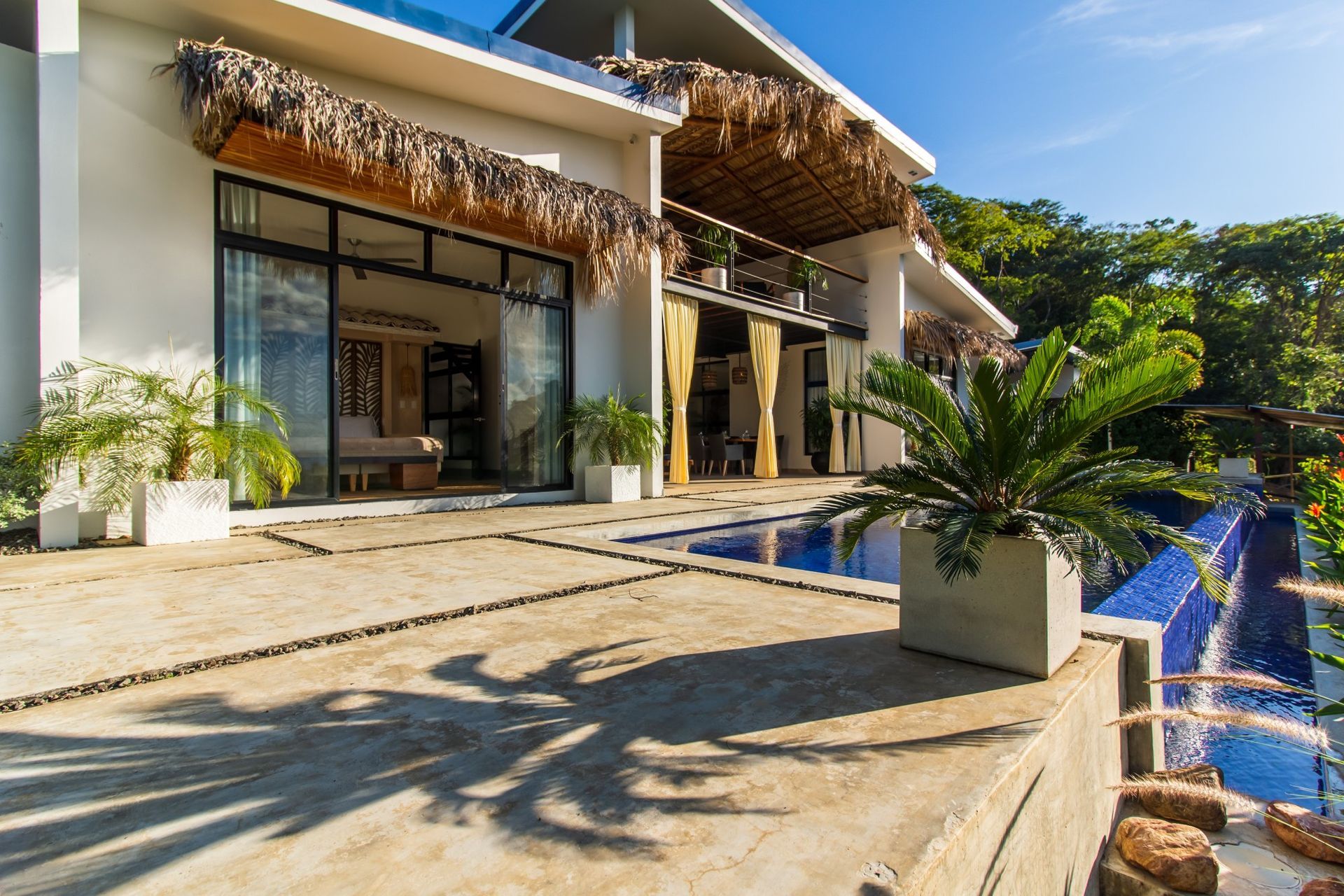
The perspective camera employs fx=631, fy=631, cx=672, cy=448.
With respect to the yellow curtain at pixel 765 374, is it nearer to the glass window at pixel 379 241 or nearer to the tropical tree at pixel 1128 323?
the glass window at pixel 379 241

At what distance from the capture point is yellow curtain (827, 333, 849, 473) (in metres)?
12.2

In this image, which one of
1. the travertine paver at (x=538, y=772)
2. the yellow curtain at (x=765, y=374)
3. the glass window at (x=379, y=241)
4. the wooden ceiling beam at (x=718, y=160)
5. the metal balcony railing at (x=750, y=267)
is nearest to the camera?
the travertine paver at (x=538, y=772)

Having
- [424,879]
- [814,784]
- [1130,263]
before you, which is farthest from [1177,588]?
[1130,263]

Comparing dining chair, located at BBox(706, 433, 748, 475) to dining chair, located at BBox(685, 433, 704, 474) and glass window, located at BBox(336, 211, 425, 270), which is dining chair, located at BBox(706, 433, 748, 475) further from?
glass window, located at BBox(336, 211, 425, 270)

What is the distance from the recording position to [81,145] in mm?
4664

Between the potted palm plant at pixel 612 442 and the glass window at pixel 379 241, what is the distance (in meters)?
2.34

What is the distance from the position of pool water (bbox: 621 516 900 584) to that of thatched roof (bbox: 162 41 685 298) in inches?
131

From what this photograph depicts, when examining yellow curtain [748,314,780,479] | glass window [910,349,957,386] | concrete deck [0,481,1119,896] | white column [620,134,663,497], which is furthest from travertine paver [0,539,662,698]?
glass window [910,349,957,386]

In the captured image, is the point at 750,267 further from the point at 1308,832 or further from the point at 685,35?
the point at 1308,832

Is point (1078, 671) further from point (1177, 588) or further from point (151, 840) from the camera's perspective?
point (151, 840)

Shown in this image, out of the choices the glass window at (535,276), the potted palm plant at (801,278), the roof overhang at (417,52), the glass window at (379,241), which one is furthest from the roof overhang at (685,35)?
the glass window at (379,241)

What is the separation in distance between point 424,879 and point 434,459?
26.1 ft

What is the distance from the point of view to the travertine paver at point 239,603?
6.95ft

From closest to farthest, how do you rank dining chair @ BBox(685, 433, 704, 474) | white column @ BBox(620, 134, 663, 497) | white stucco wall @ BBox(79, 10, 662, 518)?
white stucco wall @ BBox(79, 10, 662, 518) → white column @ BBox(620, 134, 663, 497) → dining chair @ BBox(685, 433, 704, 474)
